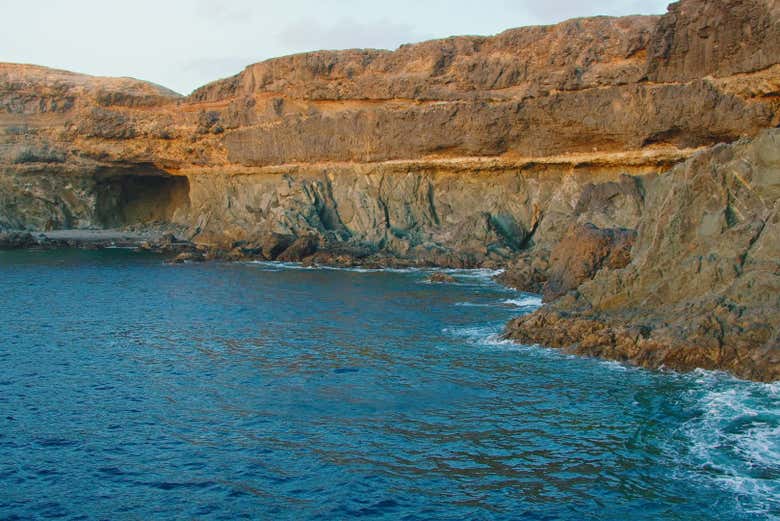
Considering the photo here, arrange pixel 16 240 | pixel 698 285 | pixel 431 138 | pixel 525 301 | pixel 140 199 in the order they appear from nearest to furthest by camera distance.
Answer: pixel 698 285 → pixel 525 301 → pixel 431 138 → pixel 16 240 → pixel 140 199

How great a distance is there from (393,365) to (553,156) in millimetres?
24853

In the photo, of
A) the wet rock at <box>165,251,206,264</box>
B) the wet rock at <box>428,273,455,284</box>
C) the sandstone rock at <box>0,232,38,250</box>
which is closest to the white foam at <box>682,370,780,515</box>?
the wet rock at <box>428,273,455,284</box>

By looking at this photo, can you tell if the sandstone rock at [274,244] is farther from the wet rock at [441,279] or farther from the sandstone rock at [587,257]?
the sandstone rock at [587,257]

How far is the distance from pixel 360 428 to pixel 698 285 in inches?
368

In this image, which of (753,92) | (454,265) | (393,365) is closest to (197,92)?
(454,265)

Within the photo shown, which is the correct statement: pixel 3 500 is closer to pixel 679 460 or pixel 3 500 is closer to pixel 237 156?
pixel 679 460

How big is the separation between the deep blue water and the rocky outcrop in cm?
79

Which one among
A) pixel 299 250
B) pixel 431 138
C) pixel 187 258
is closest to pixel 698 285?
pixel 431 138

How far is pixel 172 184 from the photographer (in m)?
61.2

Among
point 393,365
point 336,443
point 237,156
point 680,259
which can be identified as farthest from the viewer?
point 237,156

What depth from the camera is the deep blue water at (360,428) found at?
953 centimetres

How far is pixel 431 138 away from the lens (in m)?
40.1

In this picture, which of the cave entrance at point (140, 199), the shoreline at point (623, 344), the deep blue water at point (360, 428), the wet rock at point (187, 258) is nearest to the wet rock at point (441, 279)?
the deep blue water at point (360, 428)

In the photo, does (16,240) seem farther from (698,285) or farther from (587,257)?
(698,285)
